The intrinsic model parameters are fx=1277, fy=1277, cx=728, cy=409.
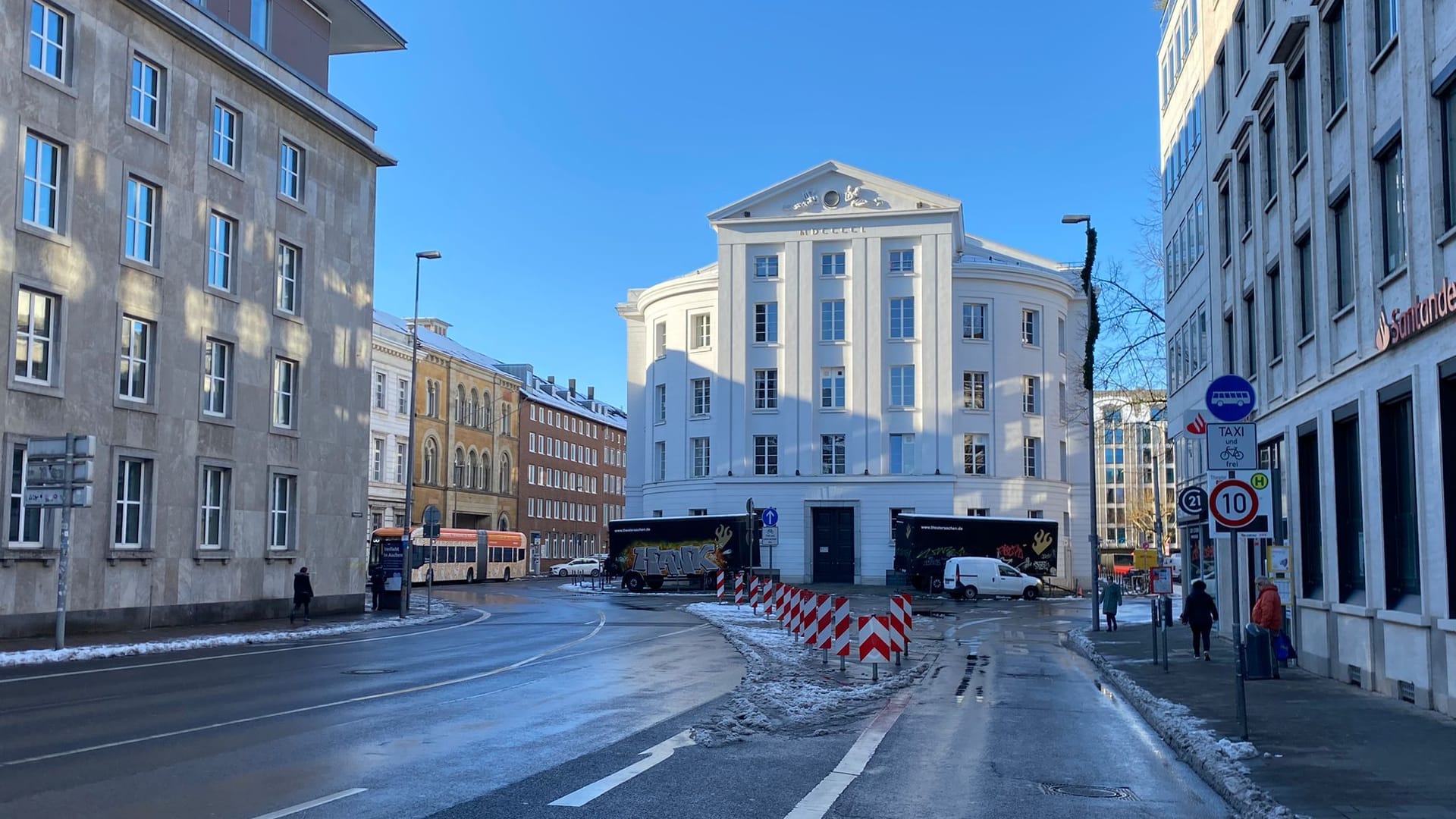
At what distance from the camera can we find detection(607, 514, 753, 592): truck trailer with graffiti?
53312mm

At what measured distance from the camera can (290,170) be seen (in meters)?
34.2

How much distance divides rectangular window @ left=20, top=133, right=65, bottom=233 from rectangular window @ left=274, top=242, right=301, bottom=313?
7.70m

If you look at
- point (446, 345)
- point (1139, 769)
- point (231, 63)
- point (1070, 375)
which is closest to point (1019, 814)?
point (1139, 769)

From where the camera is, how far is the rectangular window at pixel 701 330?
64.6m

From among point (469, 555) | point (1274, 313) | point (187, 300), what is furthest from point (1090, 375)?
point (469, 555)

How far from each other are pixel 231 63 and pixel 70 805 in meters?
26.4

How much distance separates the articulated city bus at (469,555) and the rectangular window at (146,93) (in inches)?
1214

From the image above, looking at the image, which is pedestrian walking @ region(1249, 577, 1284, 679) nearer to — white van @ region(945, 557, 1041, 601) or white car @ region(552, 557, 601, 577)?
white van @ region(945, 557, 1041, 601)

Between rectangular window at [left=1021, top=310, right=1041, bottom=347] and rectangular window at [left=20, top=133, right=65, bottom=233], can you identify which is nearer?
rectangular window at [left=20, top=133, right=65, bottom=233]

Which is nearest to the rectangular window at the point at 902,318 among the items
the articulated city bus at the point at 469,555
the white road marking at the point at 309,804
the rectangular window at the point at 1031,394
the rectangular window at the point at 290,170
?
the rectangular window at the point at 1031,394

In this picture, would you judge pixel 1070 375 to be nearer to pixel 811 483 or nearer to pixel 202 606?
pixel 811 483

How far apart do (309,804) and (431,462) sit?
7471 cm

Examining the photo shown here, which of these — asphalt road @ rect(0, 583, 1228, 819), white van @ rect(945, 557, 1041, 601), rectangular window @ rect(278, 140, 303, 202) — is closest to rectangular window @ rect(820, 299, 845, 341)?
white van @ rect(945, 557, 1041, 601)

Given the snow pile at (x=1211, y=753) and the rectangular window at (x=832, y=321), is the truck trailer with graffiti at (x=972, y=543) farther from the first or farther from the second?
the snow pile at (x=1211, y=753)
